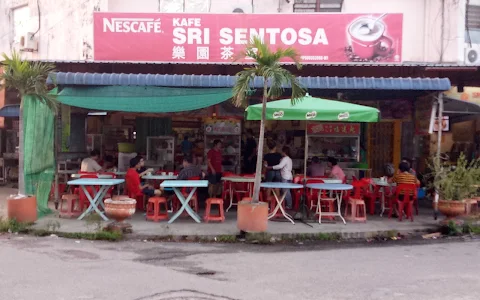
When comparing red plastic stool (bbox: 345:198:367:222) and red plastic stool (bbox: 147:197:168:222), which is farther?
red plastic stool (bbox: 345:198:367:222)

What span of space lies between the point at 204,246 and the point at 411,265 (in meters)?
3.40

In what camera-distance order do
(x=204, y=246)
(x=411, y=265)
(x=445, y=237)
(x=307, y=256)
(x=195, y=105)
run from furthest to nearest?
(x=195, y=105), (x=445, y=237), (x=204, y=246), (x=307, y=256), (x=411, y=265)

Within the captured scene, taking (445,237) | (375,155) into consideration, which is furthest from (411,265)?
(375,155)

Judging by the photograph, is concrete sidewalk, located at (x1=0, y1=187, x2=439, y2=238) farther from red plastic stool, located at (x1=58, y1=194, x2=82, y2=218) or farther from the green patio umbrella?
the green patio umbrella

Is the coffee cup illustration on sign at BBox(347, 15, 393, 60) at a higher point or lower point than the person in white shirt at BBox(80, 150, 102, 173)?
higher

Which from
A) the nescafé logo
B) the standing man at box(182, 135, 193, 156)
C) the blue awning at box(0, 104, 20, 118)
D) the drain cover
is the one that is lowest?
the drain cover

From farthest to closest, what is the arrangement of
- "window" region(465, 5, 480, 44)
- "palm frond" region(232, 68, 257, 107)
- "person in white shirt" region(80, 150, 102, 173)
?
1. "window" region(465, 5, 480, 44)
2. "person in white shirt" region(80, 150, 102, 173)
3. "palm frond" region(232, 68, 257, 107)

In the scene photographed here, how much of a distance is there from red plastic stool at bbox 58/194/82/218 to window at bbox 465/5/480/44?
1325cm

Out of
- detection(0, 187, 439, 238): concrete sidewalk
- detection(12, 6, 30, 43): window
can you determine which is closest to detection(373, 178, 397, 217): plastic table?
detection(0, 187, 439, 238): concrete sidewalk

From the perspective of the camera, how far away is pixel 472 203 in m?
9.18

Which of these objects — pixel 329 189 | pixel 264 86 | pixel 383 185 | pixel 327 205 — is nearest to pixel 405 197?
pixel 383 185

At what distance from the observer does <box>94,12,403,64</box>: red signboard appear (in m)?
12.2

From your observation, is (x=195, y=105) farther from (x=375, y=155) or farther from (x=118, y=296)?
(x=375, y=155)

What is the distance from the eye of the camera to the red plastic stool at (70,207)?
964cm
